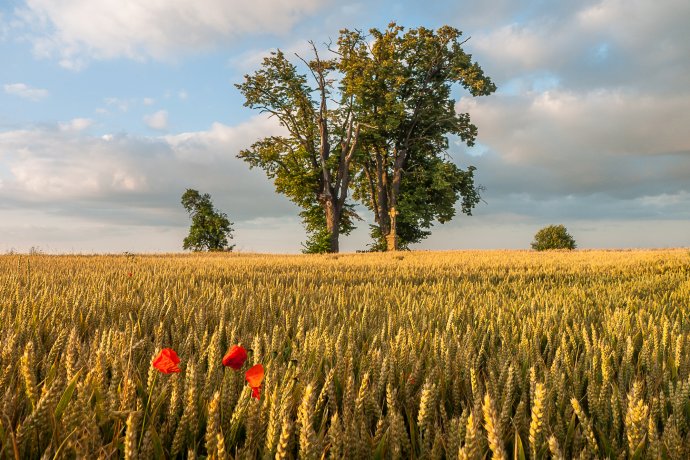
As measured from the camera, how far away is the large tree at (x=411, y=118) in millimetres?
27453

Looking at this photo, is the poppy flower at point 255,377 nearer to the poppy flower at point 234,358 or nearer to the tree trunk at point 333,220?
the poppy flower at point 234,358

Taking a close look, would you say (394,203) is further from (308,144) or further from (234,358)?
(234,358)

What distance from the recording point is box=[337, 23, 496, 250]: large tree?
90.1 feet

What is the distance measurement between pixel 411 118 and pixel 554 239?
1375 cm

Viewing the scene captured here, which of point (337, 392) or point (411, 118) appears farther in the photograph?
point (411, 118)

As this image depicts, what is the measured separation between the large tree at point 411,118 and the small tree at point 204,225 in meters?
12.9

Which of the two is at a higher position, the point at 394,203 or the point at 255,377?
A: the point at 394,203

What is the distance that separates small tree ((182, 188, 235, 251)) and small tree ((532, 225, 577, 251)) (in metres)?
22.7

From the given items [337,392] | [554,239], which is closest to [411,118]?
[554,239]

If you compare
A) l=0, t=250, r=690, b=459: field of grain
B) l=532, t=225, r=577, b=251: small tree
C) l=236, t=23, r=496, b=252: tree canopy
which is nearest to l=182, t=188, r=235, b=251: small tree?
l=236, t=23, r=496, b=252: tree canopy

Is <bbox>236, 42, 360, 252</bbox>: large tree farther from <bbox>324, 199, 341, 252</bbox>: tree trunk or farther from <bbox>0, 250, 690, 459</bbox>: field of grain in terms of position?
<bbox>0, 250, 690, 459</bbox>: field of grain

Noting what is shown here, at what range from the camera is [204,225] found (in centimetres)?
3794

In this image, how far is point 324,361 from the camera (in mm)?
2406

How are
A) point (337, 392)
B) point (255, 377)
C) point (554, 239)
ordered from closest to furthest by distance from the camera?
1. point (255, 377)
2. point (337, 392)
3. point (554, 239)
